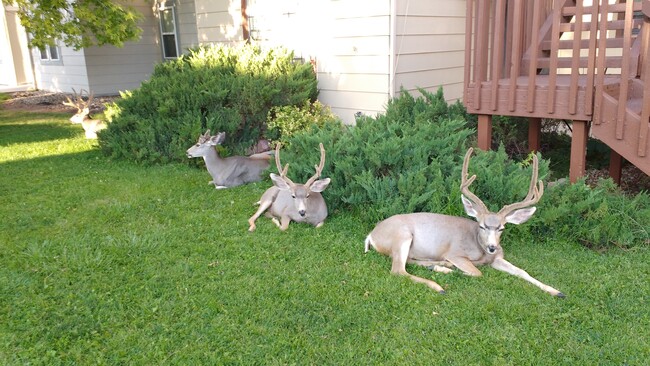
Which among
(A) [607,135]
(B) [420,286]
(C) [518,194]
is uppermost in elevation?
(A) [607,135]

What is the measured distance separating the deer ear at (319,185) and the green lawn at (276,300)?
393mm

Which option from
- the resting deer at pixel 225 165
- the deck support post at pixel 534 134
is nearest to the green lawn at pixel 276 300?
the resting deer at pixel 225 165

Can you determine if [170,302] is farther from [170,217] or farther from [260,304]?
[170,217]

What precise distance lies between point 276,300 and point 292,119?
4.72 meters

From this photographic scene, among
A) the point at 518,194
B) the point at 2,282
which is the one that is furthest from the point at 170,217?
the point at 518,194

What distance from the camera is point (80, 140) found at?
1105cm

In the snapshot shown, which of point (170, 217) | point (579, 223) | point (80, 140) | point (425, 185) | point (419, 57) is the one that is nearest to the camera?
point (579, 223)

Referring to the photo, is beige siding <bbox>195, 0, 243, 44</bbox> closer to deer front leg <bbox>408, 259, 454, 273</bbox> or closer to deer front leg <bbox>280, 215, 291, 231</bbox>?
deer front leg <bbox>280, 215, 291, 231</bbox>

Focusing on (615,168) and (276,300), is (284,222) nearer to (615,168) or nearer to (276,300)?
(276,300)

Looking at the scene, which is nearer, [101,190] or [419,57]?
[101,190]

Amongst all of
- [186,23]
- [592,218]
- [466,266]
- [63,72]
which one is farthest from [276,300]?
[63,72]

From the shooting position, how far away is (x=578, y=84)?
232 inches

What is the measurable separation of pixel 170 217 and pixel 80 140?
229 inches

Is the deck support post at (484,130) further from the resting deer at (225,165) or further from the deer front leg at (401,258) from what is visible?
the resting deer at (225,165)
